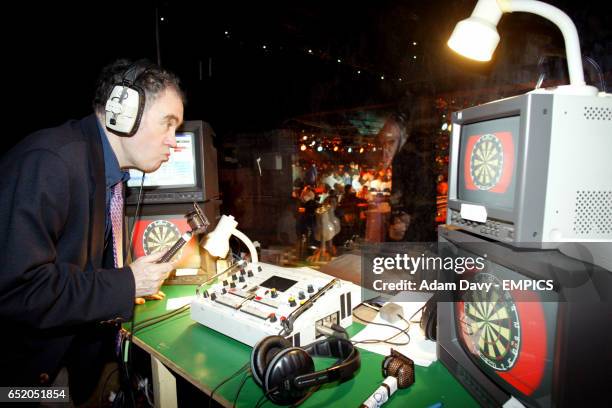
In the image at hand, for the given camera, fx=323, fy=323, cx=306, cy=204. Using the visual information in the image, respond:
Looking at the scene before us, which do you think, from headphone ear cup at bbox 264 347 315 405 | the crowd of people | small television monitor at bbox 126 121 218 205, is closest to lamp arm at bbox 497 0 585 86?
headphone ear cup at bbox 264 347 315 405

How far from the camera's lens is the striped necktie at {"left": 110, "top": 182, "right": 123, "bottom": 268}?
4.97 ft

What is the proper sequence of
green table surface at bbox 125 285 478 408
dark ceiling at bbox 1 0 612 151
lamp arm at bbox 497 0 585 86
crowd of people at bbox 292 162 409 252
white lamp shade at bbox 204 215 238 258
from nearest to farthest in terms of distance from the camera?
lamp arm at bbox 497 0 585 86 < green table surface at bbox 125 285 478 408 < white lamp shade at bbox 204 215 238 258 < dark ceiling at bbox 1 0 612 151 < crowd of people at bbox 292 162 409 252

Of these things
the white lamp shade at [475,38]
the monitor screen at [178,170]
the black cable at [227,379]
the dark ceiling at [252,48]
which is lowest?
the black cable at [227,379]

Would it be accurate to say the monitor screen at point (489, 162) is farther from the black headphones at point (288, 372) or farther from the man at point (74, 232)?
the man at point (74, 232)

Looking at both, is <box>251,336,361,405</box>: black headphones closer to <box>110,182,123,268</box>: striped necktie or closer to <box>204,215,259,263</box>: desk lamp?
<box>204,215,259,263</box>: desk lamp

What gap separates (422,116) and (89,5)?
341 centimetres

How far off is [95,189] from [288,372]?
921mm

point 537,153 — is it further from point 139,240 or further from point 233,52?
point 233,52

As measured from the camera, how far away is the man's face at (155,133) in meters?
1.28

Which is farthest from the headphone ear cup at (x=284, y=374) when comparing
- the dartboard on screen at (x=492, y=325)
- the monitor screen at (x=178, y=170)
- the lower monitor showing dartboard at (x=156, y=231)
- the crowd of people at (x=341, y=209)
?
the crowd of people at (x=341, y=209)

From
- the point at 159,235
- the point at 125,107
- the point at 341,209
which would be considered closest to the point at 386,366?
the point at 125,107

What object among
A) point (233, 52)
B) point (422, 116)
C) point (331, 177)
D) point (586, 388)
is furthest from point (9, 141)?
point (331, 177)

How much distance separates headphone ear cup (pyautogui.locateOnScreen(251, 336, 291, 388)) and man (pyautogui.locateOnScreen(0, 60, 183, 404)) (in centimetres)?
47

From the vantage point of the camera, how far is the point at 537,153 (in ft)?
2.39
